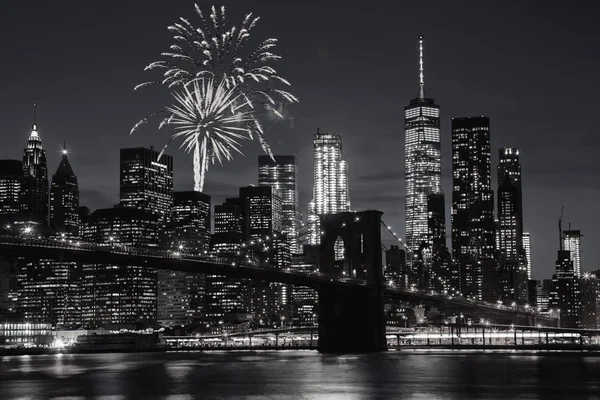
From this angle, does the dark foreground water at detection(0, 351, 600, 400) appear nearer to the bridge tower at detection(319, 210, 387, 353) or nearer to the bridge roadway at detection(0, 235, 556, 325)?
the bridge roadway at detection(0, 235, 556, 325)

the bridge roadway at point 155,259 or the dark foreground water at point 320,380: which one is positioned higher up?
the bridge roadway at point 155,259

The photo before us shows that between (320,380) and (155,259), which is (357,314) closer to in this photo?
(155,259)

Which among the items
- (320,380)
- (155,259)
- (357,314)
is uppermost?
(155,259)

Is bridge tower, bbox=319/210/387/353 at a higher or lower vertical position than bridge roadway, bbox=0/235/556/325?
lower

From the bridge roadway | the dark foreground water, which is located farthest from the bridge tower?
the dark foreground water

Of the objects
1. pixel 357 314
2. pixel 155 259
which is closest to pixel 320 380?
pixel 155 259

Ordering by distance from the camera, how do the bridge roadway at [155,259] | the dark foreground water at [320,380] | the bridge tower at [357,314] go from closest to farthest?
the dark foreground water at [320,380], the bridge roadway at [155,259], the bridge tower at [357,314]

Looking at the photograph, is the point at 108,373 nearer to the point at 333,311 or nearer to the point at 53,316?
the point at 333,311

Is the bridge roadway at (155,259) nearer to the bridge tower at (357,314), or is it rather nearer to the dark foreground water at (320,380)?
the bridge tower at (357,314)

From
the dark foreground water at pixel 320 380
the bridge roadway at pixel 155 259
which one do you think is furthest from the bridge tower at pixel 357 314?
the dark foreground water at pixel 320 380
